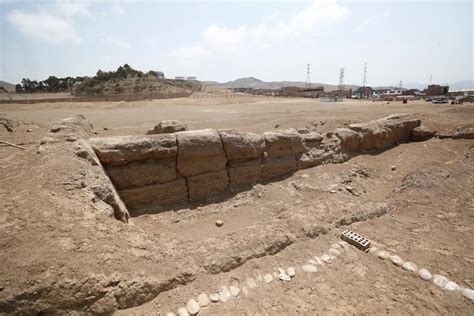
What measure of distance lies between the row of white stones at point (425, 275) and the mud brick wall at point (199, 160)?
135 inches

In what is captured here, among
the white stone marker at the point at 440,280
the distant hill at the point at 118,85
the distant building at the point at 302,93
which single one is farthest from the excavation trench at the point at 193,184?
the distant building at the point at 302,93

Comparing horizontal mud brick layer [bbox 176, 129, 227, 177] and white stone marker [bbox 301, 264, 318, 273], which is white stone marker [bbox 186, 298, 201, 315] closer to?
white stone marker [bbox 301, 264, 318, 273]

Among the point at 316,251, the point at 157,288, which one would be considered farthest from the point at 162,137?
the point at 316,251

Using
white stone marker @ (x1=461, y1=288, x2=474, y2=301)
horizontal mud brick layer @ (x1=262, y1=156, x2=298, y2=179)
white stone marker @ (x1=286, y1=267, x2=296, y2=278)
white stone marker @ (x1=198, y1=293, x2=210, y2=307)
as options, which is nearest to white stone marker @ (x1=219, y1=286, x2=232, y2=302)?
white stone marker @ (x1=198, y1=293, x2=210, y2=307)

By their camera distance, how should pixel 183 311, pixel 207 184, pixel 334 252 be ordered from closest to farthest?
pixel 183 311, pixel 334 252, pixel 207 184

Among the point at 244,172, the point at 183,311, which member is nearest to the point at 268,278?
the point at 183,311

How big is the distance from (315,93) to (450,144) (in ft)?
131

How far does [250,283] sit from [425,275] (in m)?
2.31

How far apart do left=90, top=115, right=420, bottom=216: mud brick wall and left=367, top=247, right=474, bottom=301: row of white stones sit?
3418 millimetres

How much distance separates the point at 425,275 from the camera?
3.43 m

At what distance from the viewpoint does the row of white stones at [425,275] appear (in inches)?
126

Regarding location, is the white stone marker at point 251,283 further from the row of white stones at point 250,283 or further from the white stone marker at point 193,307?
the white stone marker at point 193,307

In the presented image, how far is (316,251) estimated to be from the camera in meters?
3.99

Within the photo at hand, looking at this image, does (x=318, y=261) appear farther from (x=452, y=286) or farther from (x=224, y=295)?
(x=452, y=286)
